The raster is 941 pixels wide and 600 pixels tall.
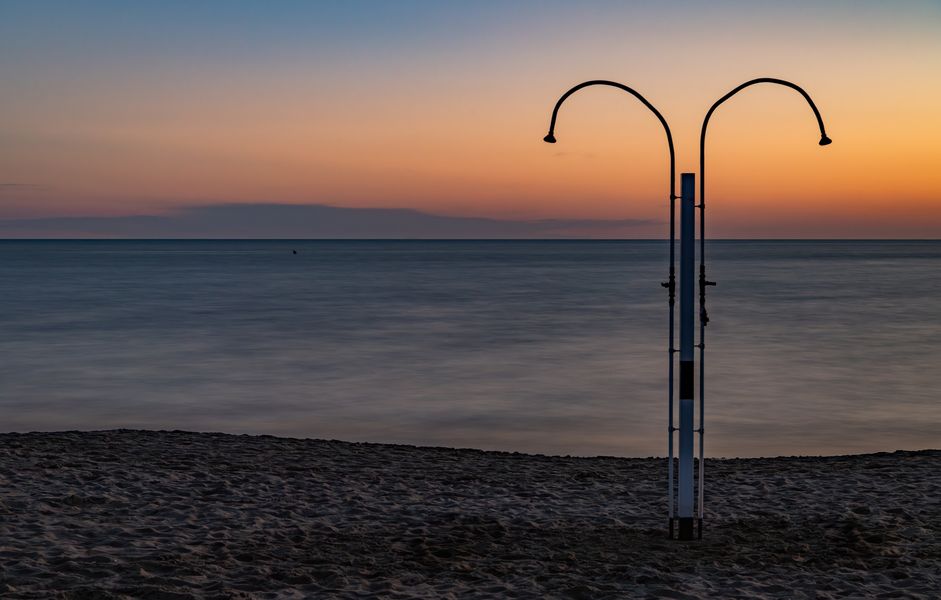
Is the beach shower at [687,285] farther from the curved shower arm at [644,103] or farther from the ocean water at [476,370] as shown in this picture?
the ocean water at [476,370]

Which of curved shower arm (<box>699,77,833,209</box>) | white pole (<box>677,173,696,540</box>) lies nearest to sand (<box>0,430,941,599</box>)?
white pole (<box>677,173,696,540</box>)

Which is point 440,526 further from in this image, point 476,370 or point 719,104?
point 476,370

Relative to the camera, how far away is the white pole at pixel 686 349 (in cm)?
986

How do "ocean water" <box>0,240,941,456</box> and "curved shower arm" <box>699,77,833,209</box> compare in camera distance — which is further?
"ocean water" <box>0,240,941,456</box>

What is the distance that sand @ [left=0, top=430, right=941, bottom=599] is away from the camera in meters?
8.88

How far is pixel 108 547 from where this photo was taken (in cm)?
987

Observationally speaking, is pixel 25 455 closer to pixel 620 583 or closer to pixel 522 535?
pixel 522 535

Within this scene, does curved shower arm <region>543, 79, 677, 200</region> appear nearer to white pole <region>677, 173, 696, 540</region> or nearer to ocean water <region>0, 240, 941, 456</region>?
white pole <region>677, 173, 696, 540</region>

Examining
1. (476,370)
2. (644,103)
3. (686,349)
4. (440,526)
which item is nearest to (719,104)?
(644,103)

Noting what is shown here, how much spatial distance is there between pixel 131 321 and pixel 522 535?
4522 centimetres

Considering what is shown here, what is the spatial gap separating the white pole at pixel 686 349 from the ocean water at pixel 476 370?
29.2 feet

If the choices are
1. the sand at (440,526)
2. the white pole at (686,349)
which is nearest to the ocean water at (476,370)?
the sand at (440,526)

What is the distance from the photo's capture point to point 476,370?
3297 cm

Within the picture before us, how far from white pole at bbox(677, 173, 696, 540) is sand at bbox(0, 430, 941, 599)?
0.40m
